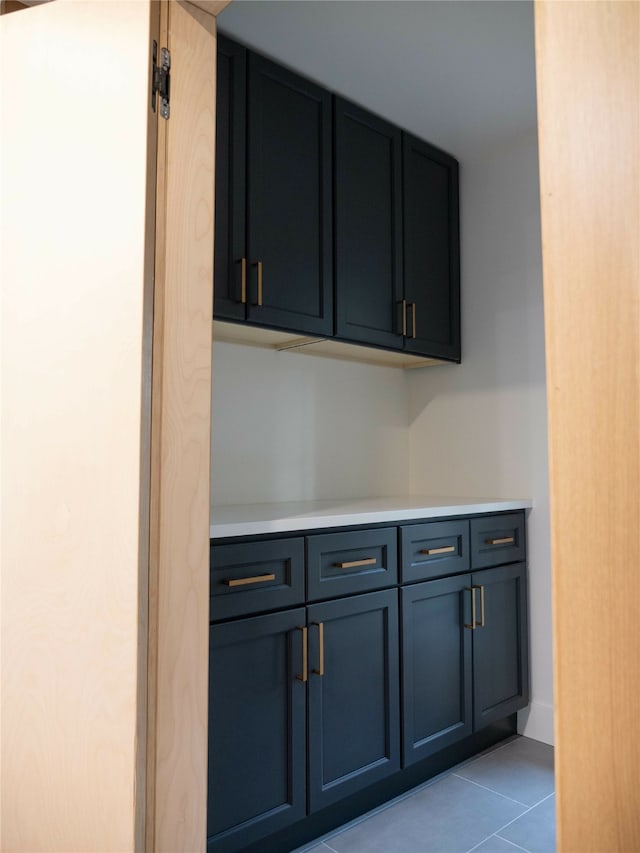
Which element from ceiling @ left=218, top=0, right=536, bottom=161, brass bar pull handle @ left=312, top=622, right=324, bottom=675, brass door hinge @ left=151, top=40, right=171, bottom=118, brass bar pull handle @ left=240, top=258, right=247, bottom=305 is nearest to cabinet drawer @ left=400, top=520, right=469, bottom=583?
brass bar pull handle @ left=312, top=622, right=324, bottom=675

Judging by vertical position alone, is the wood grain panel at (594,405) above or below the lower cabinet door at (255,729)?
above

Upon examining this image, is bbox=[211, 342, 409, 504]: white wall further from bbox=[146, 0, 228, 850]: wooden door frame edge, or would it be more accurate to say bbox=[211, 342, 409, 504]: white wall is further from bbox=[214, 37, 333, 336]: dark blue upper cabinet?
bbox=[146, 0, 228, 850]: wooden door frame edge

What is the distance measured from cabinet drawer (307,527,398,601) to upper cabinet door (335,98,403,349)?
0.75 metres

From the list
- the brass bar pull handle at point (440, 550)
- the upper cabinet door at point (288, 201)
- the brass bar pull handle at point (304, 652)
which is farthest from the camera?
the brass bar pull handle at point (440, 550)

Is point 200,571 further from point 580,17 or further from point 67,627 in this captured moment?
point 580,17

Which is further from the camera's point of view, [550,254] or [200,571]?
[200,571]

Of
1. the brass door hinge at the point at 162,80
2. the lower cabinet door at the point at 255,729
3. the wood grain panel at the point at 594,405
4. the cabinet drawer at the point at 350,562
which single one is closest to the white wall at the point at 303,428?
A: the cabinet drawer at the point at 350,562

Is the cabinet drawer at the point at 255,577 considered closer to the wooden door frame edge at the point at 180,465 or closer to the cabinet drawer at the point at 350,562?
the cabinet drawer at the point at 350,562

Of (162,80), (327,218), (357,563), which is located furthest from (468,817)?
(162,80)

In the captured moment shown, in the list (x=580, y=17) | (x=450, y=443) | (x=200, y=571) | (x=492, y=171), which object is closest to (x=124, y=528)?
(x=200, y=571)

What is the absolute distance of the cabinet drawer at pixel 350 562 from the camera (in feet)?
5.82

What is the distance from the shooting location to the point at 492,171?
2756mm

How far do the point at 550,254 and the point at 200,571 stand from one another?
2.98 feet

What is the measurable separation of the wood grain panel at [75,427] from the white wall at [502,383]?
182 centimetres
